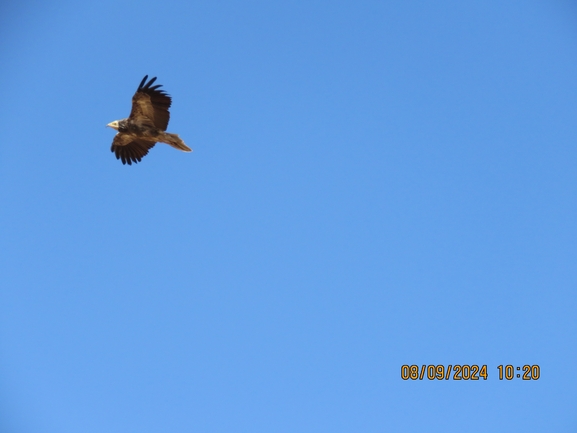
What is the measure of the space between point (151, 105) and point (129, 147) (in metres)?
2.34

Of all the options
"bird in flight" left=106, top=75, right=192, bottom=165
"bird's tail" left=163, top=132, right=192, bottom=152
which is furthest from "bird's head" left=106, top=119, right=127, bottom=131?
"bird's tail" left=163, top=132, right=192, bottom=152

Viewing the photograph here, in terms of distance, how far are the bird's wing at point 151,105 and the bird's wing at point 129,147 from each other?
1.33 metres

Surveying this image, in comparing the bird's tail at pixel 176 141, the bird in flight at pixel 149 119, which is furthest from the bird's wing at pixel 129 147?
the bird's tail at pixel 176 141

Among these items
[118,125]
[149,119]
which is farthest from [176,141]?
[118,125]

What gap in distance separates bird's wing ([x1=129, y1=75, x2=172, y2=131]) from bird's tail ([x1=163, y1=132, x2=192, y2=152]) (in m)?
0.37

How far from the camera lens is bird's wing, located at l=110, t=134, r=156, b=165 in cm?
1900

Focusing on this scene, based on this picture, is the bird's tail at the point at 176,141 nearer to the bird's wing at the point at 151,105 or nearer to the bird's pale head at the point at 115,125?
the bird's wing at the point at 151,105

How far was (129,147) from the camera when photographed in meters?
19.2

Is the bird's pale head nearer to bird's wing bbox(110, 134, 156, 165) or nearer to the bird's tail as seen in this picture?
bird's wing bbox(110, 134, 156, 165)

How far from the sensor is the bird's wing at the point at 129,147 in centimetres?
1900

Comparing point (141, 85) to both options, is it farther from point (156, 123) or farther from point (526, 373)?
point (526, 373)

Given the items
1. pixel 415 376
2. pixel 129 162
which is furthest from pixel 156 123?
pixel 415 376

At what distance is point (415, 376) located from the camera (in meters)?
19.2

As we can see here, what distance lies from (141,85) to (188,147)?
2492 mm
